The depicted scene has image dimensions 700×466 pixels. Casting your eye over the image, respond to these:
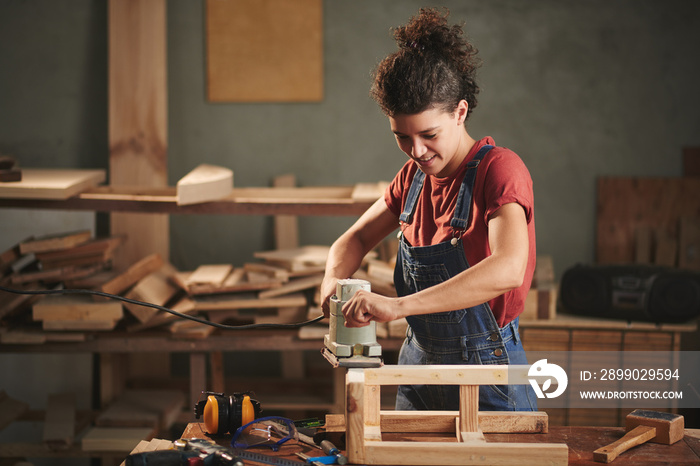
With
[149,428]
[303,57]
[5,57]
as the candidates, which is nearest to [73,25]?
[5,57]

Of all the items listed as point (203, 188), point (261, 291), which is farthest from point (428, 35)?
point (261, 291)

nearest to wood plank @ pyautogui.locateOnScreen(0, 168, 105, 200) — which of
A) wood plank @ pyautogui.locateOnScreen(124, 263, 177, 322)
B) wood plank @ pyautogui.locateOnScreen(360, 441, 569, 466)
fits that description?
wood plank @ pyautogui.locateOnScreen(124, 263, 177, 322)

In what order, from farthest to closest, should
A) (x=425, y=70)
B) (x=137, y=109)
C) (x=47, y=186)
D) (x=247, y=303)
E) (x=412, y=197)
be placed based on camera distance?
(x=137, y=109) < (x=247, y=303) < (x=47, y=186) < (x=412, y=197) < (x=425, y=70)

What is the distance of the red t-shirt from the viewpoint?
5.60 feet

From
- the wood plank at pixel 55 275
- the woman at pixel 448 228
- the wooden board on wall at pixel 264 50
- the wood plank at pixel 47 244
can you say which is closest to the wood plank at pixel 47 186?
the wood plank at pixel 47 244

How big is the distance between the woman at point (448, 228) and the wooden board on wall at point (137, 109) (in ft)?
→ 6.84

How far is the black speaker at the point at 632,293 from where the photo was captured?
11.0 feet

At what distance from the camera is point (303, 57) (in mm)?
3904

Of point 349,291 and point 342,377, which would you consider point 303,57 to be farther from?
point 349,291

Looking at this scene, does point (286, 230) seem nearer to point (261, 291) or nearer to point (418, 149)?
point (261, 291)

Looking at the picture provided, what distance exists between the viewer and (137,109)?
3.80 m

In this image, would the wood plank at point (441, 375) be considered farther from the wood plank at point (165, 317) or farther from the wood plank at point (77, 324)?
the wood plank at point (77, 324)

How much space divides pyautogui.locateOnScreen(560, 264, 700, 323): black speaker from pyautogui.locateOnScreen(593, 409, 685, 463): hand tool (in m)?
1.82

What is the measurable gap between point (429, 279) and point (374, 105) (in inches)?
85.8
